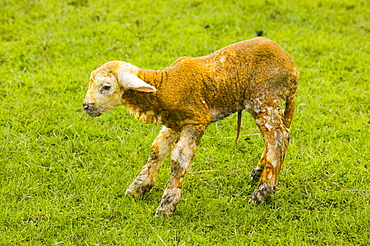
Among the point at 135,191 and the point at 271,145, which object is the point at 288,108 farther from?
the point at 135,191

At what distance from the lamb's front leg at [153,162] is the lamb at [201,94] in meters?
0.33

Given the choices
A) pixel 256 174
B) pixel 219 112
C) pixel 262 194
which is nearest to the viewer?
pixel 219 112

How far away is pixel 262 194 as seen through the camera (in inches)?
250

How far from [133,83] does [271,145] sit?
1839mm

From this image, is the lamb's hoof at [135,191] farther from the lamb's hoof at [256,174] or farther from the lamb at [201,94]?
the lamb's hoof at [256,174]

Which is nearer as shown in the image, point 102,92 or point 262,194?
point 102,92

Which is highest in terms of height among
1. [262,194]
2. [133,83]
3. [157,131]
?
[133,83]

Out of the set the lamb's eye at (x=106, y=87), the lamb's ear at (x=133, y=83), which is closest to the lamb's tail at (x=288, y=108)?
the lamb's ear at (x=133, y=83)

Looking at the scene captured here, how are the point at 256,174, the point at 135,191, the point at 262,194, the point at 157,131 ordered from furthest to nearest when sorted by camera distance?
the point at 157,131, the point at 256,174, the point at 135,191, the point at 262,194

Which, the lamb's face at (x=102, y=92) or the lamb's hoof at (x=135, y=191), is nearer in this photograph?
the lamb's face at (x=102, y=92)

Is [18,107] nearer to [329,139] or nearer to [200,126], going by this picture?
[200,126]

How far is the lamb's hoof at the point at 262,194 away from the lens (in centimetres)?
632

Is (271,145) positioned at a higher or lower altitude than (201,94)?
lower

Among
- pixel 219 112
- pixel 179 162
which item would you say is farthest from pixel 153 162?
pixel 219 112
